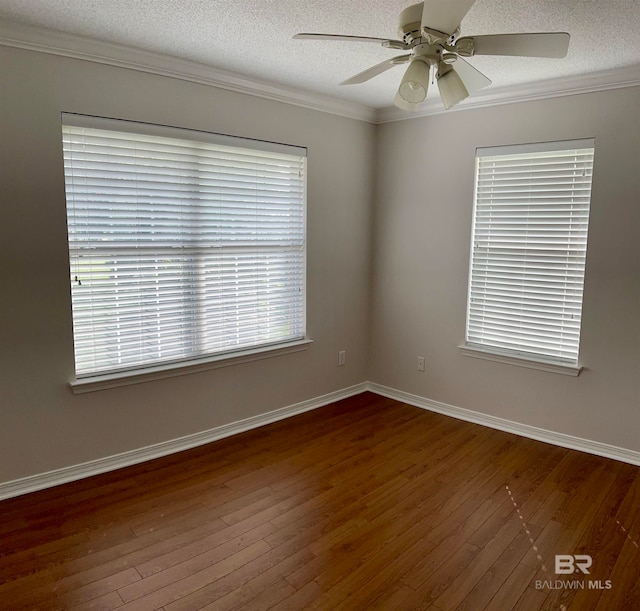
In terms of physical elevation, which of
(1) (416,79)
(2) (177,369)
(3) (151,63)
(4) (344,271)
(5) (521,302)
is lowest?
(2) (177,369)

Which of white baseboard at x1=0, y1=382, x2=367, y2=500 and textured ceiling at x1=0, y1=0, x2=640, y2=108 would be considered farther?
white baseboard at x1=0, y1=382, x2=367, y2=500

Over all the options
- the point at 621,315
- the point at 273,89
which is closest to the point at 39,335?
the point at 273,89

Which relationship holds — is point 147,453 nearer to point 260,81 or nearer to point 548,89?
point 260,81

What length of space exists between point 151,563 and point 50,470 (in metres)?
1.01

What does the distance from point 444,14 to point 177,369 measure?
250 cm

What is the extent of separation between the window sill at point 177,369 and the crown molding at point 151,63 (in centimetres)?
179

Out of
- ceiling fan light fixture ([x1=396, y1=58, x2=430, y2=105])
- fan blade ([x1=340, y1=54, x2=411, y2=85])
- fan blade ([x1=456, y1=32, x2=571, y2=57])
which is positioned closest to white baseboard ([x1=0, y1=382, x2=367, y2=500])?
fan blade ([x1=340, y1=54, x2=411, y2=85])

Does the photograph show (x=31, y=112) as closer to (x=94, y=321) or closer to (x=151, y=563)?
(x=94, y=321)

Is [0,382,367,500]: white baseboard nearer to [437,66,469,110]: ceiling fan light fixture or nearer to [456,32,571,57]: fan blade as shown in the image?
[437,66,469,110]: ceiling fan light fixture

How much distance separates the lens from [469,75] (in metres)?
2.23

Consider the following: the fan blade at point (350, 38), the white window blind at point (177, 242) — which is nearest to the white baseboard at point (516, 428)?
the white window blind at point (177, 242)

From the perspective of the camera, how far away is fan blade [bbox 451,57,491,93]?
84.0 inches

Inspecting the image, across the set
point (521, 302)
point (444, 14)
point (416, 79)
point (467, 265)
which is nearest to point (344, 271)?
point (467, 265)

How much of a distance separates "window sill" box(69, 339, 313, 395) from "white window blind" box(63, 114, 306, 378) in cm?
6
